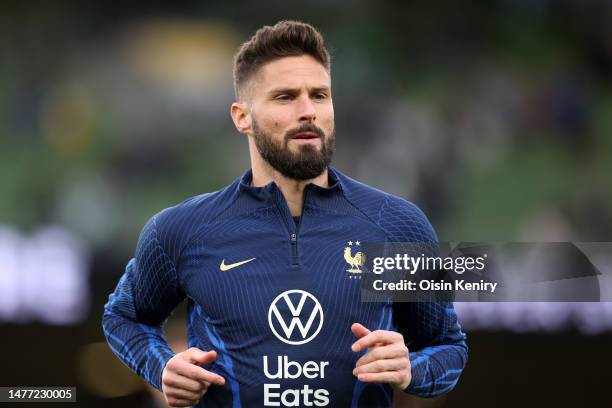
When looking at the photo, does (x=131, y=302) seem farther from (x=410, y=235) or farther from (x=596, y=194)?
(x=596, y=194)

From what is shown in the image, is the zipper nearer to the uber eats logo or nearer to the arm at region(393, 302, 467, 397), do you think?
the uber eats logo

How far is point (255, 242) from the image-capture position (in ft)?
11.4

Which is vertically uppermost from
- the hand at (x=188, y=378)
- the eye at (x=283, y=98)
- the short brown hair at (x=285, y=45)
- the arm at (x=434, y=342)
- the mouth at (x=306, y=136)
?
the short brown hair at (x=285, y=45)

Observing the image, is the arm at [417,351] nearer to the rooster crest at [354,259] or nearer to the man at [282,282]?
the man at [282,282]

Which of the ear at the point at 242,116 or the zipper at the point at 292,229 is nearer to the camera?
the zipper at the point at 292,229

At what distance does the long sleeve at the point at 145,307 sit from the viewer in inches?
140

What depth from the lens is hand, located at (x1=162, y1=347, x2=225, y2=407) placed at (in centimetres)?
309

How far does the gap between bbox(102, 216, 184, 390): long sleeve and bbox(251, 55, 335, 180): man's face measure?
1.93 feet

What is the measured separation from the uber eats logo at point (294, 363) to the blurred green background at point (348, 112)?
5.84 meters

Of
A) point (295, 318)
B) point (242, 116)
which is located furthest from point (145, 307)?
point (242, 116)

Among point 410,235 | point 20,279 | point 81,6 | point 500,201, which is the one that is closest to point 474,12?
point 500,201

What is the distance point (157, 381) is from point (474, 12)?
9306 mm

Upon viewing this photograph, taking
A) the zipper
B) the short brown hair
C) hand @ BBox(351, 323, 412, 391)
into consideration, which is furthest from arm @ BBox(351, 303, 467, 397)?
the short brown hair

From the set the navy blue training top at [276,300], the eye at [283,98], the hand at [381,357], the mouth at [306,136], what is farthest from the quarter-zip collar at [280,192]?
the hand at [381,357]
